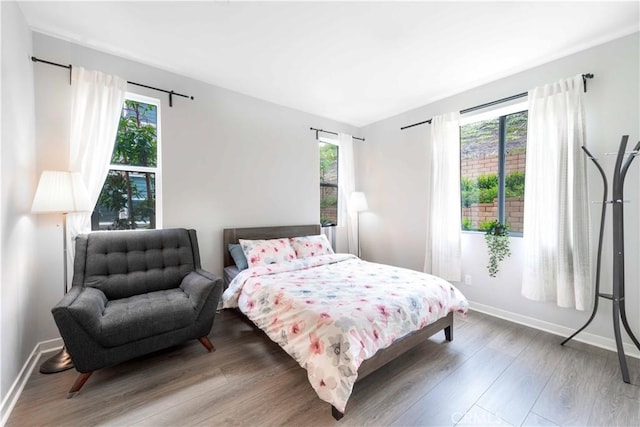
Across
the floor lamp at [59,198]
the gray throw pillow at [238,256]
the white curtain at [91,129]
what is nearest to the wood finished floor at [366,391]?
the floor lamp at [59,198]

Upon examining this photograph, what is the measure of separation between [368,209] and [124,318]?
136 inches

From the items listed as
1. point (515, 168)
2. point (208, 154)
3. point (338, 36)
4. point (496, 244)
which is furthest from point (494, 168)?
point (208, 154)

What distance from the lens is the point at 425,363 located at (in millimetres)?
2033

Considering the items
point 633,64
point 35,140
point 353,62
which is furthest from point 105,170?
point 633,64

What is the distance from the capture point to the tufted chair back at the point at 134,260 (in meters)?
2.10

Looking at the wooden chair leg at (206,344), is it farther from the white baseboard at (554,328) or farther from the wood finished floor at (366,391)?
the white baseboard at (554,328)

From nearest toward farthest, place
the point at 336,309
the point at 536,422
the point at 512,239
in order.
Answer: the point at 536,422 → the point at 336,309 → the point at 512,239

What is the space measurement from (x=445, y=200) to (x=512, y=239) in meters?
0.80

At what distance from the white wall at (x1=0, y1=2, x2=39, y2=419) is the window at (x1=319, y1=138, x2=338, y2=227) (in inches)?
121

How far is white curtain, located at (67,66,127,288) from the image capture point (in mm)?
2238

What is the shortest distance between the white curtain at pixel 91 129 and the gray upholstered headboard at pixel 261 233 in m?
1.25

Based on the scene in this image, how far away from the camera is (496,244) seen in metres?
2.86

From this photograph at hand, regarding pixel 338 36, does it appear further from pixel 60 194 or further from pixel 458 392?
pixel 458 392

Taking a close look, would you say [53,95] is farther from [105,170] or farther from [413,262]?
[413,262]
